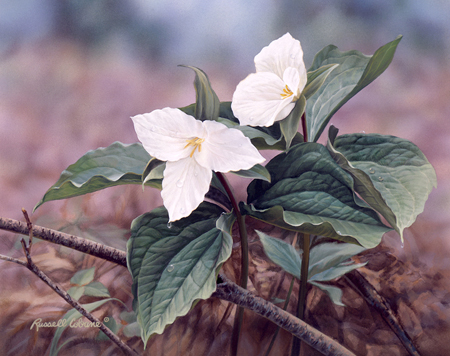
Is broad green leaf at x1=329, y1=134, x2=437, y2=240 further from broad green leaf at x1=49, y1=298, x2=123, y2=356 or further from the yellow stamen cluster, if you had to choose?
broad green leaf at x1=49, y1=298, x2=123, y2=356

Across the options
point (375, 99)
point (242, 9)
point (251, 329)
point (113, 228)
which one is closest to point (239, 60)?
point (242, 9)

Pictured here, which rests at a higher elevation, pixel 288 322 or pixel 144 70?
pixel 144 70

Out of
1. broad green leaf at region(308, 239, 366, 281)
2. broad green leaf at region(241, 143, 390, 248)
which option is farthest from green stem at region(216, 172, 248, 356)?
broad green leaf at region(308, 239, 366, 281)

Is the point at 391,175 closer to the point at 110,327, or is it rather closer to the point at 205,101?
the point at 205,101

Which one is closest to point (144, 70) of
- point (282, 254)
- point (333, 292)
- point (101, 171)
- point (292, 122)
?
point (101, 171)

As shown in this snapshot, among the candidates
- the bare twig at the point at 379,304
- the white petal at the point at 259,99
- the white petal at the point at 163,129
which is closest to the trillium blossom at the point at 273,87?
the white petal at the point at 259,99
